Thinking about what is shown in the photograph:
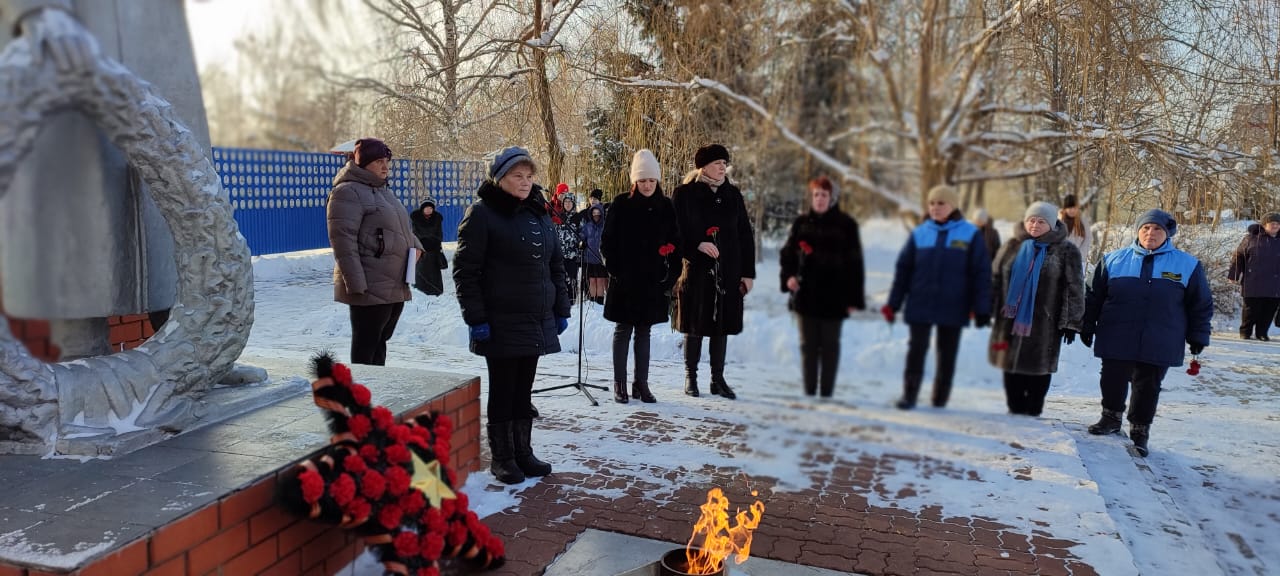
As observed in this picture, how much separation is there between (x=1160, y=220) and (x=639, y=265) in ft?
9.49

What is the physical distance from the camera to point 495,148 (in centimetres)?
419

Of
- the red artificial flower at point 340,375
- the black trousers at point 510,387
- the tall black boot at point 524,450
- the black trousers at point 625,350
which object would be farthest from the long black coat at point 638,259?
the red artificial flower at point 340,375

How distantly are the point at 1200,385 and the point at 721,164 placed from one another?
8.46 ft

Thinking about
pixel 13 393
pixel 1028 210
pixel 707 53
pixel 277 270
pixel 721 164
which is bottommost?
pixel 13 393

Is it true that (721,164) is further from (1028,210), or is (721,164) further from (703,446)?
(703,446)

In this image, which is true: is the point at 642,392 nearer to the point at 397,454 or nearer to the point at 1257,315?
the point at 397,454

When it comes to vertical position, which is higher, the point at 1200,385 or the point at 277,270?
the point at 277,270

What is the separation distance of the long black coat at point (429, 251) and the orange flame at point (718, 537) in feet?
7.52

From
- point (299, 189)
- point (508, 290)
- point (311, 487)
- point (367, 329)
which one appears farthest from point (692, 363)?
point (311, 487)

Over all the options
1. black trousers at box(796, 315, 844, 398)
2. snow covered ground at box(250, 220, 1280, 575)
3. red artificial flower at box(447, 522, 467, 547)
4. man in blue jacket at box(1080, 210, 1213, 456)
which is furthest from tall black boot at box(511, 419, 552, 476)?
black trousers at box(796, 315, 844, 398)

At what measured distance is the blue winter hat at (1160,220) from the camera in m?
2.42

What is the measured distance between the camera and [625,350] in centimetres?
523

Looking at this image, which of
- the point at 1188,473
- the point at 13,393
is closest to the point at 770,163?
the point at 13,393

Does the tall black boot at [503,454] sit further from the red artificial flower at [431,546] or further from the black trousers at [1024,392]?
the black trousers at [1024,392]
